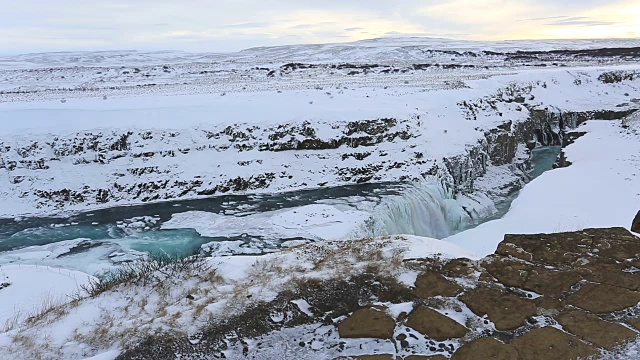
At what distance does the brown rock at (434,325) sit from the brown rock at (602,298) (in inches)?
52.0

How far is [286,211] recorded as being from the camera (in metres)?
16.5

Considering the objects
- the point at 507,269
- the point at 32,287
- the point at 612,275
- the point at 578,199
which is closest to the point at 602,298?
the point at 612,275

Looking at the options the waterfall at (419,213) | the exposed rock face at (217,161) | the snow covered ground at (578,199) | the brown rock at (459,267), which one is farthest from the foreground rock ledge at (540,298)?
the exposed rock face at (217,161)

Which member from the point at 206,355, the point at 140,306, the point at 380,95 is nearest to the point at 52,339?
the point at 140,306

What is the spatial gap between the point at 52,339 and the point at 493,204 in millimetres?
18254

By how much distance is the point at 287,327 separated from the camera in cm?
517

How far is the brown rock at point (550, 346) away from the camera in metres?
4.32

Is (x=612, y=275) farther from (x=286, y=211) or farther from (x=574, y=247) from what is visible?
(x=286, y=211)

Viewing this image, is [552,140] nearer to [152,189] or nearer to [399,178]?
[399,178]

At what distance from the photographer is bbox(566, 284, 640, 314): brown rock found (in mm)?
4977

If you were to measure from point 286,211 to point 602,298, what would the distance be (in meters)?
12.1

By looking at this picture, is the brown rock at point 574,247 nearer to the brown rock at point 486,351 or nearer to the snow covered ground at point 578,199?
the brown rock at point 486,351

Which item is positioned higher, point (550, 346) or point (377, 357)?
point (550, 346)

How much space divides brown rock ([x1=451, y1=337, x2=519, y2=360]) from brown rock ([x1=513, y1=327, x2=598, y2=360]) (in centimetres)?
9
